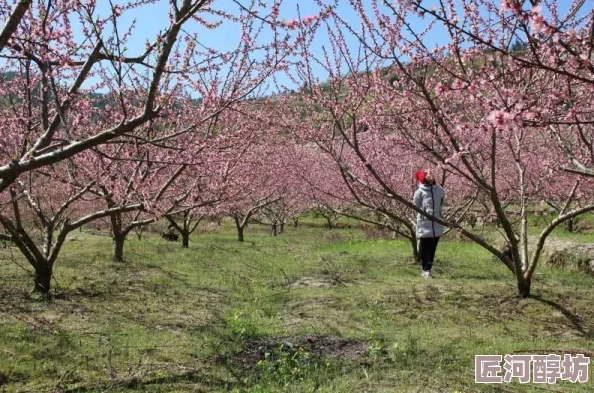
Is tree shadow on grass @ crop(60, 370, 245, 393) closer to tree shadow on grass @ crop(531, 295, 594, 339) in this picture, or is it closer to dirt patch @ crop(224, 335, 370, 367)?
dirt patch @ crop(224, 335, 370, 367)

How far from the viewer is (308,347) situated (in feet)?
15.8

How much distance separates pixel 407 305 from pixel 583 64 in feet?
15.2

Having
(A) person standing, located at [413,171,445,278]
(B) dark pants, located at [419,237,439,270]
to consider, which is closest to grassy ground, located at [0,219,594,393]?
(B) dark pants, located at [419,237,439,270]

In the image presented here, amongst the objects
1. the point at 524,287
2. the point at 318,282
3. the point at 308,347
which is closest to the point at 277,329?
the point at 308,347

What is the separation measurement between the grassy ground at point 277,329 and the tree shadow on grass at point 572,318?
0.06 feet

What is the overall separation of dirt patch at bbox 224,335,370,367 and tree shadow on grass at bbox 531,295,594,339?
7.67 ft

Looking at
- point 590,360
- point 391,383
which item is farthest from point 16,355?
point 590,360

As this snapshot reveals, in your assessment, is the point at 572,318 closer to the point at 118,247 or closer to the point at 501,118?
the point at 501,118

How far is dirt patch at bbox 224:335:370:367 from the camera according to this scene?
4568 millimetres

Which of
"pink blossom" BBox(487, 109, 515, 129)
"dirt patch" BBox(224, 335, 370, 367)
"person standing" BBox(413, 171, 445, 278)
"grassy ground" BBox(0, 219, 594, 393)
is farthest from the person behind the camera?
"person standing" BBox(413, 171, 445, 278)

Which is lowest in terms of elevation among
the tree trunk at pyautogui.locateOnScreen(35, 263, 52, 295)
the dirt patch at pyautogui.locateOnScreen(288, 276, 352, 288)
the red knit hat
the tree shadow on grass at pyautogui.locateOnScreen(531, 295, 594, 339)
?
the dirt patch at pyautogui.locateOnScreen(288, 276, 352, 288)

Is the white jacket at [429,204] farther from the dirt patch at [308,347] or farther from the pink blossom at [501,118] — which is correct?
the pink blossom at [501,118]

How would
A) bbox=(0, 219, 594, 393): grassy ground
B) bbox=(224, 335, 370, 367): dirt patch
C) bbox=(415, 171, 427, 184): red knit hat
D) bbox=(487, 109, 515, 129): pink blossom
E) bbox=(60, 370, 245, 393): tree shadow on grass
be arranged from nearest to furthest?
bbox=(487, 109, 515, 129): pink blossom
bbox=(60, 370, 245, 393): tree shadow on grass
bbox=(0, 219, 594, 393): grassy ground
bbox=(224, 335, 370, 367): dirt patch
bbox=(415, 171, 427, 184): red knit hat

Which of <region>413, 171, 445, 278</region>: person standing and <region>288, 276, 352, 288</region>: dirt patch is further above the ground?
<region>413, 171, 445, 278</region>: person standing
